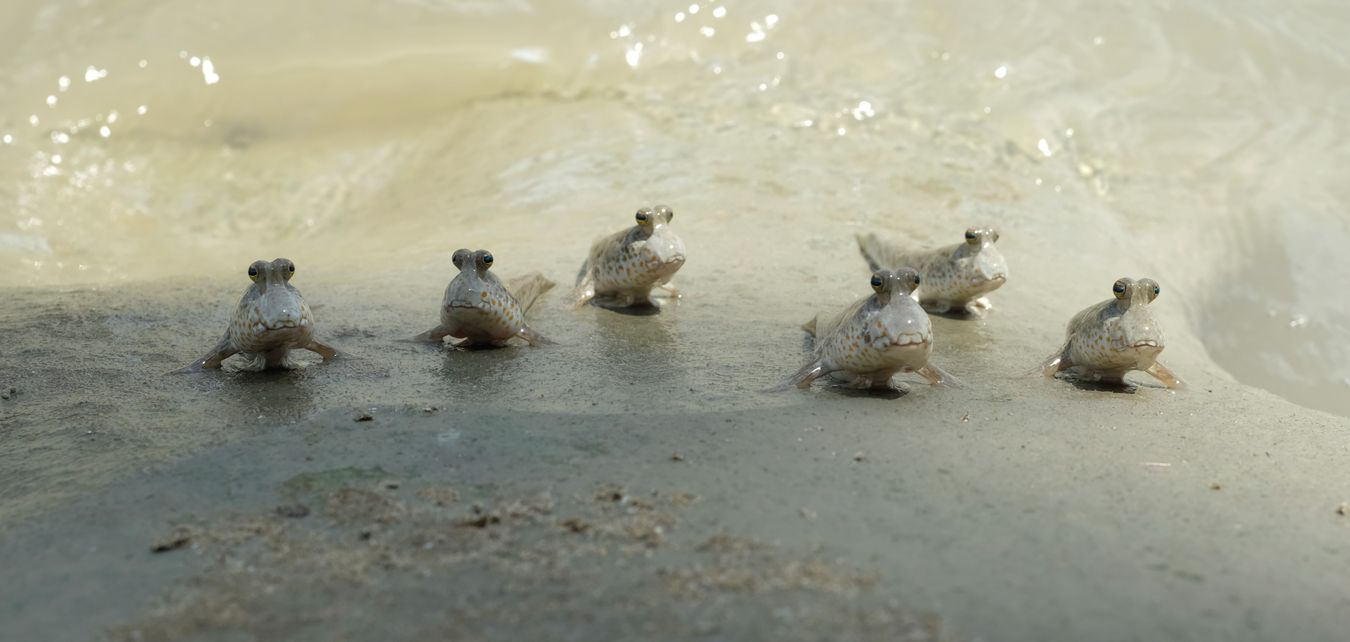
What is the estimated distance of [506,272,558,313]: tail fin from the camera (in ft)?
20.7

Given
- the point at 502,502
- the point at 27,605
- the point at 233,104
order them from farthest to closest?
1. the point at 233,104
2. the point at 502,502
3. the point at 27,605

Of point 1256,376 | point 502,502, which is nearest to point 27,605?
point 502,502

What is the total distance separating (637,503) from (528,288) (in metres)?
3.27

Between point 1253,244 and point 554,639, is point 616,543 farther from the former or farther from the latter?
point 1253,244

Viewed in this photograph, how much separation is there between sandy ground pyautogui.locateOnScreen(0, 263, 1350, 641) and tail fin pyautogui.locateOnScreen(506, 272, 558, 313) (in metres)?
0.84

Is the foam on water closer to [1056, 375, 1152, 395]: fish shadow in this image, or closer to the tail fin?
the tail fin

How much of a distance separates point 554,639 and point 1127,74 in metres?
10.4

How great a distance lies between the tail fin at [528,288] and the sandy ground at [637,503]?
84cm

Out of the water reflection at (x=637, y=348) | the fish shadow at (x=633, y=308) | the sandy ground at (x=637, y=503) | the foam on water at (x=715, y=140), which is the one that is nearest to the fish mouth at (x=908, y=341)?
the sandy ground at (x=637, y=503)

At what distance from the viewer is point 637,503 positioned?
338 centimetres

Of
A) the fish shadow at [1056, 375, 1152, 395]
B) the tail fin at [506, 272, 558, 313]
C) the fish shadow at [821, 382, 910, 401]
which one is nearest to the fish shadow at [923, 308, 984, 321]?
the fish shadow at [1056, 375, 1152, 395]

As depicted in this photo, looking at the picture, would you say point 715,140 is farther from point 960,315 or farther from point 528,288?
point 528,288

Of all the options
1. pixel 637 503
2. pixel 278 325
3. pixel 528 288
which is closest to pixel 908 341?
pixel 637 503

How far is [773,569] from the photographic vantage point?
9.64 feet
